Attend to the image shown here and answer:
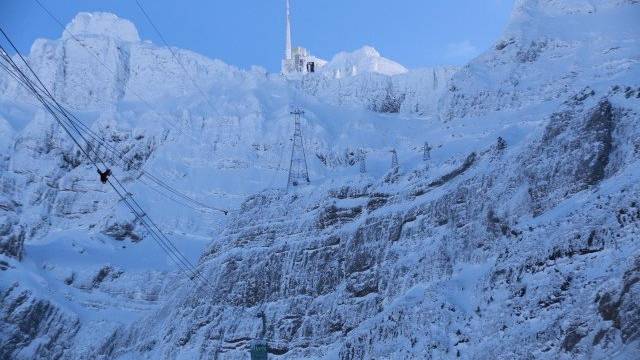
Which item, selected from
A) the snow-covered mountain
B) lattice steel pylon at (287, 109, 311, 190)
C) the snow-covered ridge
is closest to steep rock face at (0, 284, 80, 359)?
the snow-covered mountain

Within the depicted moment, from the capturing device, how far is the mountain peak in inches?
5025

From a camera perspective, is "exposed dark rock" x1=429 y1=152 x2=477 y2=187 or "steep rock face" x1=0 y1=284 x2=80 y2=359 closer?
"exposed dark rock" x1=429 y1=152 x2=477 y2=187

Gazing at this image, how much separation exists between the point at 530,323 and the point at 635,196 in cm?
652

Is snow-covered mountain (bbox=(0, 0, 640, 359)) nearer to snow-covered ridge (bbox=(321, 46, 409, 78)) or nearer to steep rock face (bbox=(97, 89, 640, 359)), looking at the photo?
steep rock face (bbox=(97, 89, 640, 359))

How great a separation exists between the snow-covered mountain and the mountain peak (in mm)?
505

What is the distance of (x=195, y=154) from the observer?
319 ft

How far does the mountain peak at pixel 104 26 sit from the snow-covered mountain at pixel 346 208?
0.51 meters

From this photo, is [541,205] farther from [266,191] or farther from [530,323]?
[266,191]

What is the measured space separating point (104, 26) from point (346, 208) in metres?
79.8

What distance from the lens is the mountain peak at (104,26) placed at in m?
128

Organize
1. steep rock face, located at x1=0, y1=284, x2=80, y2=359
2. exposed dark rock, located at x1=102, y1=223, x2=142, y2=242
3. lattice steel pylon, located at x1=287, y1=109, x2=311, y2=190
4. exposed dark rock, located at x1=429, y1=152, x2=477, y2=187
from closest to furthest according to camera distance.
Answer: exposed dark rock, located at x1=429, y1=152, x2=477, y2=187
steep rock face, located at x1=0, y1=284, x2=80, y2=359
lattice steel pylon, located at x1=287, y1=109, x2=311, y2=190
exposed dark rock, located at x1=102, y1=223, x2=142, y2=242

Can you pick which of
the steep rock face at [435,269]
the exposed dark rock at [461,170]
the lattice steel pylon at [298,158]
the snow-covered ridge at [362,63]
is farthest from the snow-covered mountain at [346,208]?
the snow-covered ridge at [362,63]

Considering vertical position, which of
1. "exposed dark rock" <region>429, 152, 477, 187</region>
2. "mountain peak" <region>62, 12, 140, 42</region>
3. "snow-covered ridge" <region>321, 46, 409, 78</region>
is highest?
A: "mountain peak" <region>62, 12, 140, 42</region>

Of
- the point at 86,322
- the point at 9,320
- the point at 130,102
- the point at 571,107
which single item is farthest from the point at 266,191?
the point at 130,102
